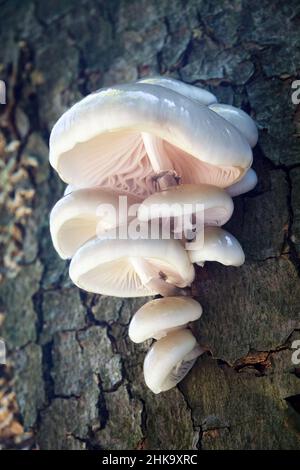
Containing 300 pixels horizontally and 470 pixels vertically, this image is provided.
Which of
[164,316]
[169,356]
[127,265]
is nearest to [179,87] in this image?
[127,265]

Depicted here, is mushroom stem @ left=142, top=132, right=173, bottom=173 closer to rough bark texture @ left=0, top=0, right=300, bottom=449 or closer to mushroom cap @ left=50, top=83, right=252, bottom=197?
mushroom cap @ left=50, top=83, right=252, bottom=197

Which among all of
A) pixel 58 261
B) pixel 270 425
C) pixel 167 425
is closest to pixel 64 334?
pixel 58 261

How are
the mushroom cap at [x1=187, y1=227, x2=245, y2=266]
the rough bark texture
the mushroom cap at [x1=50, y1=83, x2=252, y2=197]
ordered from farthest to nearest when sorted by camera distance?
the rough bark texture, the mushroom cap at [x1=187, y1=227, x2=245, y2=266], the mushroom cap at [x1=50, y1=83, x2=252, y2=197]

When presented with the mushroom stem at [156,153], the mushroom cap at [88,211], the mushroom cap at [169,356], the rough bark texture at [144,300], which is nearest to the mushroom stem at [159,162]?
the mushroom stem at [156,153]

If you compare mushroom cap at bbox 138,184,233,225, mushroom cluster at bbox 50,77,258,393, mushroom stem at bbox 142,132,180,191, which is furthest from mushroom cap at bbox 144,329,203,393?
mushroom stem at bbox 142,132,180,191

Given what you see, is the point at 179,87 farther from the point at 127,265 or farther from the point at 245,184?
the point at 127,265

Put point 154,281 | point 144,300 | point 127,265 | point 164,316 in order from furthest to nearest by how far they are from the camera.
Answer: point 144,300, point 127,265, point 154,281, point 164,316

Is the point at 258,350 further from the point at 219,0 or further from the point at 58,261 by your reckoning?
the point at 219,0
